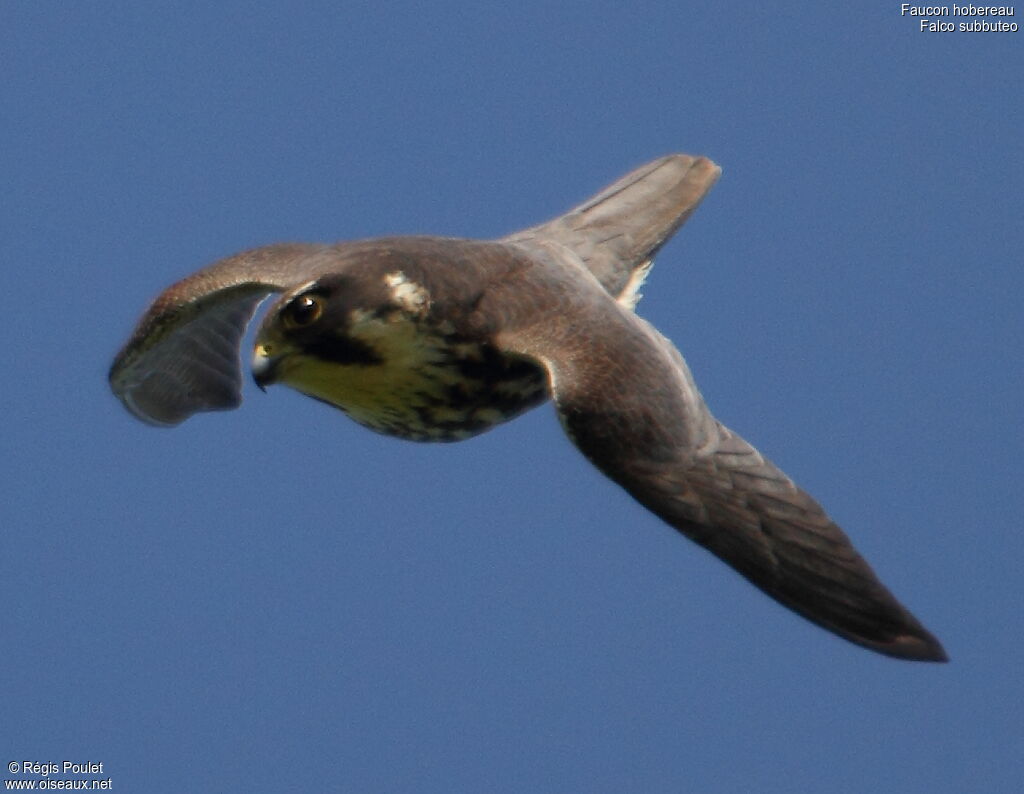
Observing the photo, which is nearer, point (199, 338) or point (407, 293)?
point (407, 293)

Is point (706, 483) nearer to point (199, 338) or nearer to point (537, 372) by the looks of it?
point (537, 372)

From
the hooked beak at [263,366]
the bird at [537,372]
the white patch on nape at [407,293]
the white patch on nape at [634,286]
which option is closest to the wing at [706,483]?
the bird at [537,372]

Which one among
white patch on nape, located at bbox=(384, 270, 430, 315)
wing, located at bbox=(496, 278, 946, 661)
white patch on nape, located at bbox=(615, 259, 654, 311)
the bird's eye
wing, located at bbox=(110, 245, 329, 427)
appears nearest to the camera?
wing, located at bbox=(496, 278, 946, 661)

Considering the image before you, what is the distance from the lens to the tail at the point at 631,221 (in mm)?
6184

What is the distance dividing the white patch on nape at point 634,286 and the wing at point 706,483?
104cm

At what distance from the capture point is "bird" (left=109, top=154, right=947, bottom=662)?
15.1 feet

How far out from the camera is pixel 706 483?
15.6 ft

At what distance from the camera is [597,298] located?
5441mm

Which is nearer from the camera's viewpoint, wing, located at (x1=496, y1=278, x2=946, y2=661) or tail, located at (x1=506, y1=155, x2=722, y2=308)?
wing, located at (x1=496, y1=278, x2=946, y2=661)

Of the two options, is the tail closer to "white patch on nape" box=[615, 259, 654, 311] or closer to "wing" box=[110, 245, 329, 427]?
"white patch on nape" box=[615, 259, 654, 311]

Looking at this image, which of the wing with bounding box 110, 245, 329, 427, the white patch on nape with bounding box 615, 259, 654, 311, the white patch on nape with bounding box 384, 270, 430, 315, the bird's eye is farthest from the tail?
the bird's eye

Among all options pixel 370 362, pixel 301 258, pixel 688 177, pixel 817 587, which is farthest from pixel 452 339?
pixel 688 177

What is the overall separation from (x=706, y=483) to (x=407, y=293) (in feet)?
3.55

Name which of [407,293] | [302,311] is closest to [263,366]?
[302,311]
